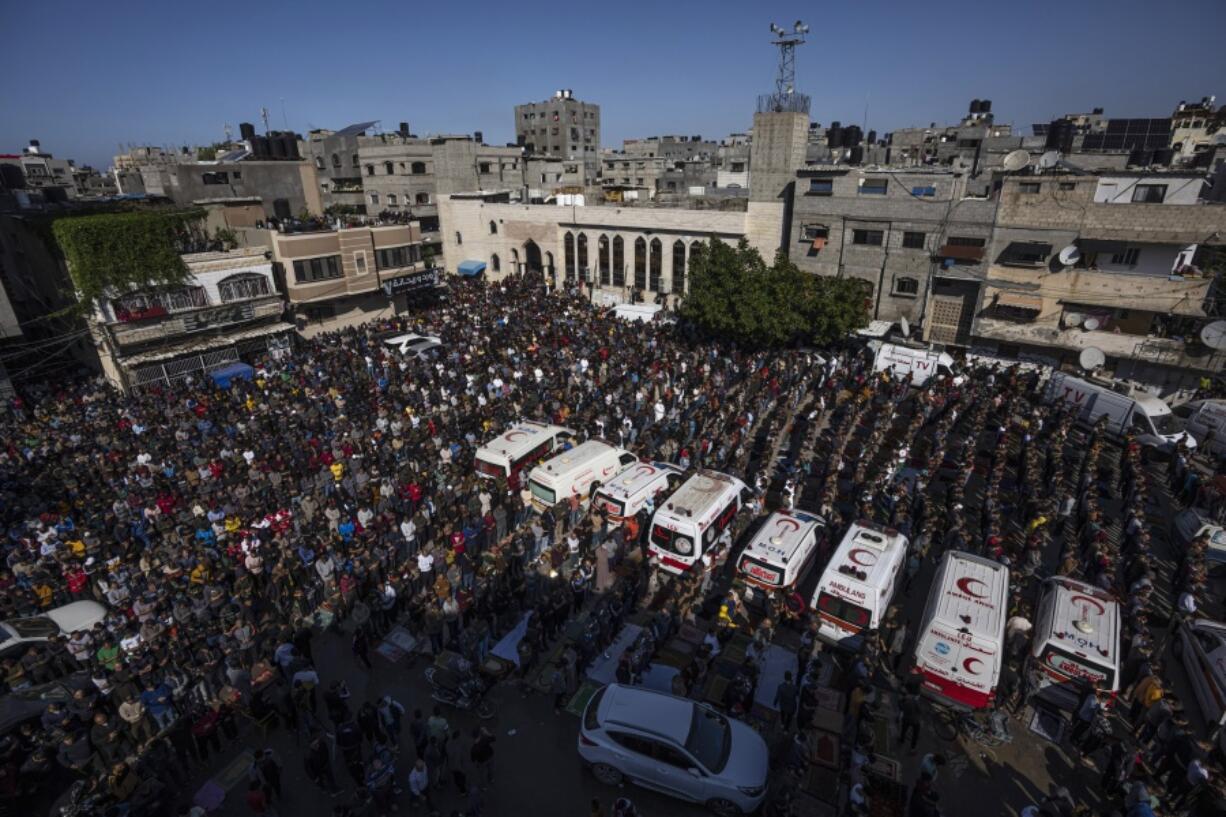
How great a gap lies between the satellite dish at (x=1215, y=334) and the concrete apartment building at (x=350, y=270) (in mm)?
38298

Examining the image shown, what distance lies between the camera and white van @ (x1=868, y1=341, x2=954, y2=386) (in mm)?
25016

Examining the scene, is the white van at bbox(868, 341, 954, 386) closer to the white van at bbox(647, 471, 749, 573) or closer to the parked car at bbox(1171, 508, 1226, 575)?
the parked car at bbox(1171, 508, 1226, 575)

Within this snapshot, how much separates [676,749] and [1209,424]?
23207 millimetres

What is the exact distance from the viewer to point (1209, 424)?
2059 centimetres

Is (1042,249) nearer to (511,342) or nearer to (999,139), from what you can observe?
(511,342)

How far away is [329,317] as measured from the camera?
33875 millimetres

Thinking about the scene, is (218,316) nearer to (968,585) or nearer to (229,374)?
(229,374)

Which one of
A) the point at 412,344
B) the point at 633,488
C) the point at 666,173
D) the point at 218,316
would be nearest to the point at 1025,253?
the point at 633,488

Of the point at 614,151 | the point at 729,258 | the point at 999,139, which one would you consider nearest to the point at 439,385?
the point at 729,258

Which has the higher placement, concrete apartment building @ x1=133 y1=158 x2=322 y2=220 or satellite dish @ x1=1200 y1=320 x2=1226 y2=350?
concrete apartment building @ x1=133 y1=158 x2=322 y2=220

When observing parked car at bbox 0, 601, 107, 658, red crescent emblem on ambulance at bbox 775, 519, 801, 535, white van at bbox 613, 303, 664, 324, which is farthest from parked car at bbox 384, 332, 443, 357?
red crescent emblem on ambulance at bbox 775, 519, 801, 535

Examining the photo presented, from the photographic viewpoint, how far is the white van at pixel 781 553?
1300 cm

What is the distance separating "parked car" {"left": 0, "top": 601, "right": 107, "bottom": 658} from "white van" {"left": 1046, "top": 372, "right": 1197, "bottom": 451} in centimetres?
2956

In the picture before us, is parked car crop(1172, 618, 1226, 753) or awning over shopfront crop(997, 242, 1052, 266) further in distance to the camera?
awning over shopfront crop(997, 242, 1052, 266)
